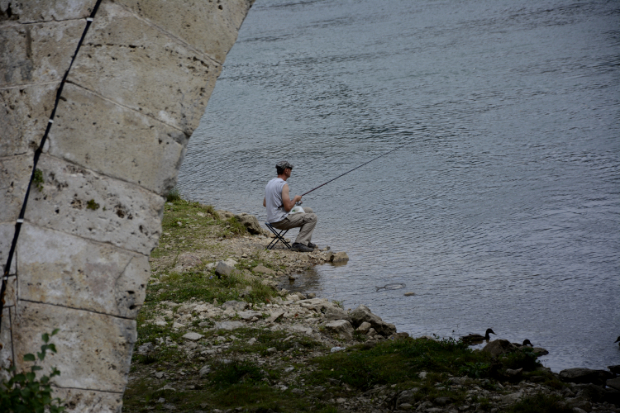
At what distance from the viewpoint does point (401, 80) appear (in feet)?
64.9

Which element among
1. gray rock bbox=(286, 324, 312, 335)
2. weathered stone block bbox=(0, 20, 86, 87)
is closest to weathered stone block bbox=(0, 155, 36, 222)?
weathered stone block bbox=(0, 20, 86, 87)

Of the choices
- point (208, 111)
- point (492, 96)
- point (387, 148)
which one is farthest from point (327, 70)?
point (387, 148)

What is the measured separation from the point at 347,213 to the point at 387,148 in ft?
11.8

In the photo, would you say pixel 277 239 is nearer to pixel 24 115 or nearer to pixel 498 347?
pixel 498 347

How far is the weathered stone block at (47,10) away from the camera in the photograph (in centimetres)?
382

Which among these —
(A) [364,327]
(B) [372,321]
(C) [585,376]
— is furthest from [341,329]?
(C) [585,376]

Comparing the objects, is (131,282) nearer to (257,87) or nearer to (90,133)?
(90,133)

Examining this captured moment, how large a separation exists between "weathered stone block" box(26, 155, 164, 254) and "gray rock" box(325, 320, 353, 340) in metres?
3.24

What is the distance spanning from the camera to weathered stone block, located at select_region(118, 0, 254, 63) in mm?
3959

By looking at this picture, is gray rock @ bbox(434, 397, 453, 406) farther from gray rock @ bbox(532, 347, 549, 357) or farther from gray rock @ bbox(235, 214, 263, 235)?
gray rock @ bbox(235, 214, 263, 235)

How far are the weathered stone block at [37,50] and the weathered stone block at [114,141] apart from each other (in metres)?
0.16

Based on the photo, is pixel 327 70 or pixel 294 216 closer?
pixel 294 216

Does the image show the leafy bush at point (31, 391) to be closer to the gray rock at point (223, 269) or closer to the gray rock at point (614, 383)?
the gray rock at point (614, 383)

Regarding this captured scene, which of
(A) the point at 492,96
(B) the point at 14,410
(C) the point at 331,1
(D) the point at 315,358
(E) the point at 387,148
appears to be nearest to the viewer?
(B) the point at 14,410
